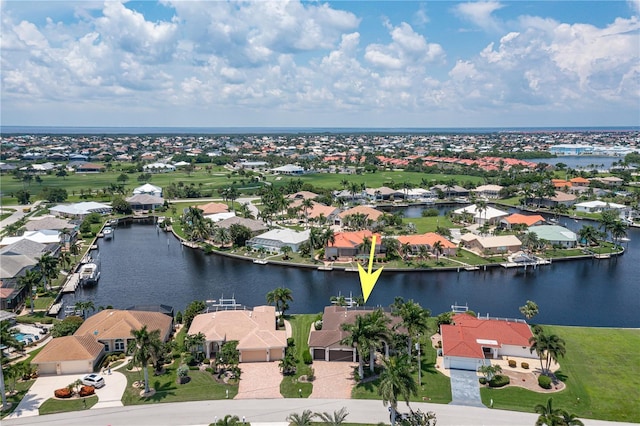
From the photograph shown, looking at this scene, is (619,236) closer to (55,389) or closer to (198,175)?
(55,389)

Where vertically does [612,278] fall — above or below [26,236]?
below

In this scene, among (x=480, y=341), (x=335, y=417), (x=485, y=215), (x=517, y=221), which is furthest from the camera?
(x=485, y=215)

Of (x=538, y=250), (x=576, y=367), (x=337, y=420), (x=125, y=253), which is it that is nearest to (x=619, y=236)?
(x=538, y=250)

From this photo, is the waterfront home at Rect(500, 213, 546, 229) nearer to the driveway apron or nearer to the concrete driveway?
the driveway apron

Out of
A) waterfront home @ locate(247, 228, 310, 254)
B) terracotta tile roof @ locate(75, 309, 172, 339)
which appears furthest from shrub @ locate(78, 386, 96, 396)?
waterfront home @ locate(247, 228, 310, 254)

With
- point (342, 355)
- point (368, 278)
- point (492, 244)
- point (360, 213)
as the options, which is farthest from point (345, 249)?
point (342, 355)

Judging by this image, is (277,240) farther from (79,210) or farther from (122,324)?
(79,210)
